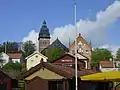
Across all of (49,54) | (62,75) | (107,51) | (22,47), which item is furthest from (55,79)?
(22,47)

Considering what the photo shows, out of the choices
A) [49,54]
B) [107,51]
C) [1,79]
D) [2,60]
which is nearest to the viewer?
[1,79]

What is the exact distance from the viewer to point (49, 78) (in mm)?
28453

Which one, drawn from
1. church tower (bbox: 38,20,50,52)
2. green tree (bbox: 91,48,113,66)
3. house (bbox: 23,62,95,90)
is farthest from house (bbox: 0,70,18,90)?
church tower (bbox: 38,20,50,52)

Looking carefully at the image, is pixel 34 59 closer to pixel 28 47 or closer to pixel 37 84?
pixel 28 47

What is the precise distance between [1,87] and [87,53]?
231 ft

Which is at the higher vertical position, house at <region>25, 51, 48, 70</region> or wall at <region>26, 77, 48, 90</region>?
house at <region>25, 51, 48, 70</region>

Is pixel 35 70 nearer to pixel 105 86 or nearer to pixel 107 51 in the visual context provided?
pixel 105 86

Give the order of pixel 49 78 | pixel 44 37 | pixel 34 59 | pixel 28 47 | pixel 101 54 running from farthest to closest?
pixel 44 37 → pixel 28 47 → pixel 101 54 → pixel 34 59 → pixel 49 78

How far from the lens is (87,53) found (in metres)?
103

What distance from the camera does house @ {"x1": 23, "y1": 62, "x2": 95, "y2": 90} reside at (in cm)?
2781

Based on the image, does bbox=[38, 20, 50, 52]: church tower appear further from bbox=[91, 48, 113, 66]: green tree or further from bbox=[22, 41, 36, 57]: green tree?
bbox=[91, 48, 113, 66]: green tree

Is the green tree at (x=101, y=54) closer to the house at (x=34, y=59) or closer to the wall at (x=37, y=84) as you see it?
the house at (x=34, y=59)

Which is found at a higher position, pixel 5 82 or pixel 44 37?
pixel 44 37

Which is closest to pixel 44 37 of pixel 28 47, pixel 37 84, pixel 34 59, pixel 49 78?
pixel 28 47
